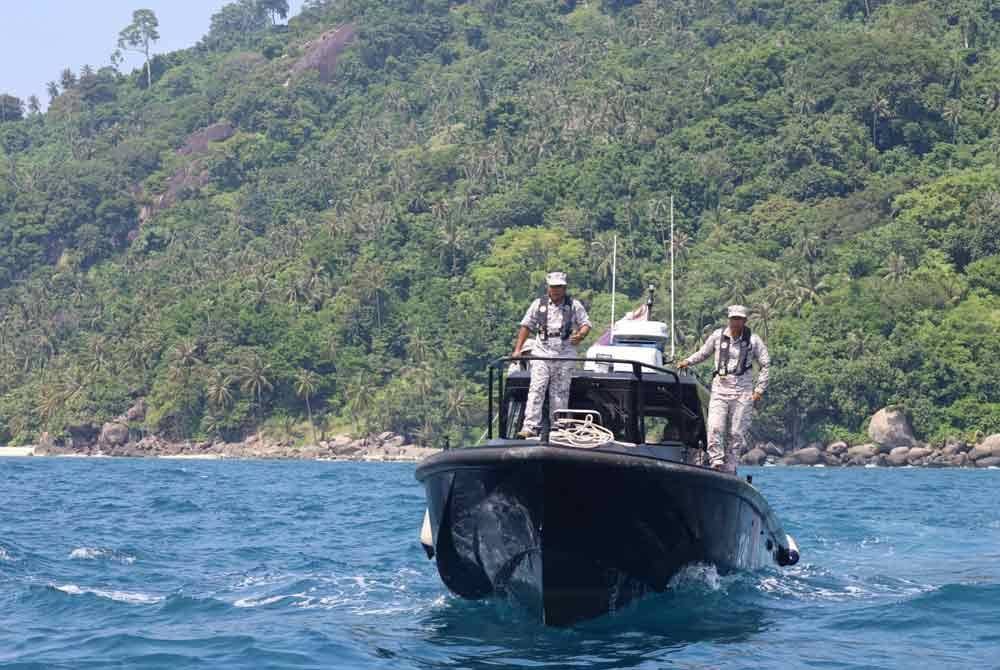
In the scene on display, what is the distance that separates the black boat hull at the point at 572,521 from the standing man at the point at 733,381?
0.93m

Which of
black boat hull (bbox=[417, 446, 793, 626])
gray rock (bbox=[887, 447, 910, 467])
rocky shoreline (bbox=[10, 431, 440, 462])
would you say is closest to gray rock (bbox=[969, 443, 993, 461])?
gray rock (bbox=[887, 447, 910, 467])

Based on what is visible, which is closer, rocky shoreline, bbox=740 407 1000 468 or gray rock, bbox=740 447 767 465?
rocky shoreline, bbox=740 407 1000 468

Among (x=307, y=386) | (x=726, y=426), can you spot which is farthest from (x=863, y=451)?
(x=726, y=426)

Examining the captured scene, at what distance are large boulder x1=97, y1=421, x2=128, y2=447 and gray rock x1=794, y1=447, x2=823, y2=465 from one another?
51.4 metres

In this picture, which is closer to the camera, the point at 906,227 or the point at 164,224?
the point at 906,227

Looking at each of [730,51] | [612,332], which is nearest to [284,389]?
[730,51]

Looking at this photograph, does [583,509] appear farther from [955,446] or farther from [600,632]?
[955,446]

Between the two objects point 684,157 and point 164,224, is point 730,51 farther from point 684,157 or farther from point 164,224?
point 164,224

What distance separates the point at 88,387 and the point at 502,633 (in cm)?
11472

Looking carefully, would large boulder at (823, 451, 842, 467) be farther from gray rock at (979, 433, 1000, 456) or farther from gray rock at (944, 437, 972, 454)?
gray rock at (979, 433, 1000, 456)

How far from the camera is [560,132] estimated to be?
5861 inches

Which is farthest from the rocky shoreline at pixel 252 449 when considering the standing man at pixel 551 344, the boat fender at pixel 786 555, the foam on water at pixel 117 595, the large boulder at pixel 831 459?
the standing man at pixel 551 344

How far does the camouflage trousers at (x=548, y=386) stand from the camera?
610 inches

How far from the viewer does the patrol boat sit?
46.8ft
